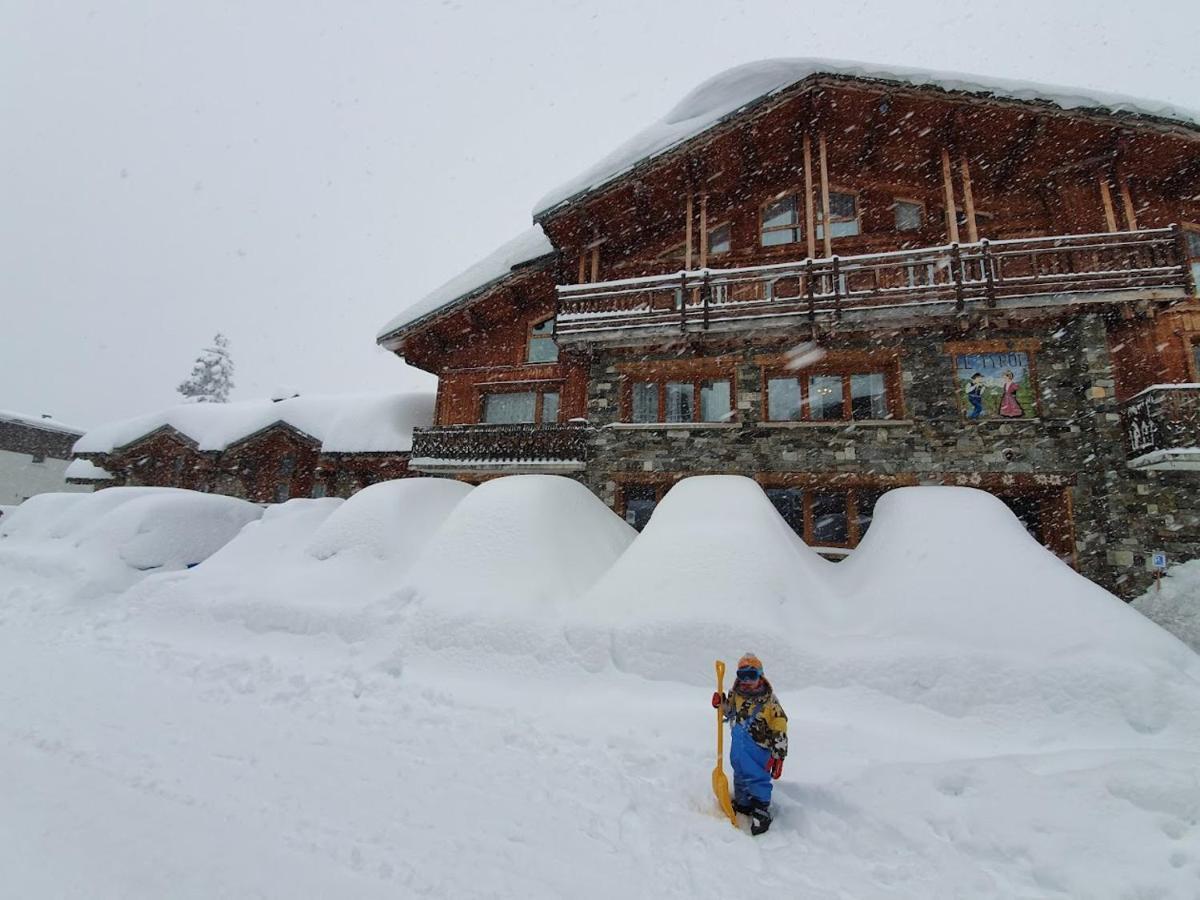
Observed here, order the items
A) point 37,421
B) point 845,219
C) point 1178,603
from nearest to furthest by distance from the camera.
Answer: point 1178,603, point 845,219, point 37,421

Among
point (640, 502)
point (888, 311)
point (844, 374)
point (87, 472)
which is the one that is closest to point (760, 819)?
point (640, 502)

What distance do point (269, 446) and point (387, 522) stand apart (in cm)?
1571

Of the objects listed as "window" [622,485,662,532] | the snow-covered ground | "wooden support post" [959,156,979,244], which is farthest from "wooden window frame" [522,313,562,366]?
"wooden support post" [959,156,979,244]

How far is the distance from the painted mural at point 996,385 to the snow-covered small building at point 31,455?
46.2 meters

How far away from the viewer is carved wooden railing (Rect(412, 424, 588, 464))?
44.7 feet

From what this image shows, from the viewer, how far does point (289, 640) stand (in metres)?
8.35

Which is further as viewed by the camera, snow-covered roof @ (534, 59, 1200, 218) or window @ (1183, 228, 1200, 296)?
window @ (1183, 228, 1200, 296)

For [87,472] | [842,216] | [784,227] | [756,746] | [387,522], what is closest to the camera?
[756,746]

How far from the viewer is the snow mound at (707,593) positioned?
6840 millimetres

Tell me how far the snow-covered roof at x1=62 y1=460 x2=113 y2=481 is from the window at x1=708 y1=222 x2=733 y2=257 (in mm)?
30100

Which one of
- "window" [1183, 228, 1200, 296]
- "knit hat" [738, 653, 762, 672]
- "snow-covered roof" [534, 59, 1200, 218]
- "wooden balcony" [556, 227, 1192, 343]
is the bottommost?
"knit hat" [738, 653, 762, 672]

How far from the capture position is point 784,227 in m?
14.0

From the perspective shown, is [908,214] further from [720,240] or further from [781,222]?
[720,240]

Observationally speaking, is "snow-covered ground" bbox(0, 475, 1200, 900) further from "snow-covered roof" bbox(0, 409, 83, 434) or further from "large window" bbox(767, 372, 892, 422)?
"snow-covered roof" bbox(0, 409, 83, 434)
